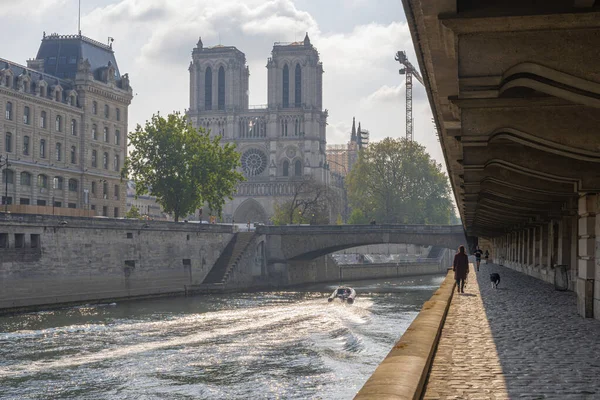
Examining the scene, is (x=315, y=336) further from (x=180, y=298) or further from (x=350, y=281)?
A: (x=350, y=281)

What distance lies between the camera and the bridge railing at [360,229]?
7650cm

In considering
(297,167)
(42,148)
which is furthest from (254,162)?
(42,148)

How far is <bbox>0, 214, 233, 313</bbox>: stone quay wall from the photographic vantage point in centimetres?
4816

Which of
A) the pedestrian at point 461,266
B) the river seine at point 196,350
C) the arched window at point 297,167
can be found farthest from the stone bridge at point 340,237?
the arched window at point 297,167

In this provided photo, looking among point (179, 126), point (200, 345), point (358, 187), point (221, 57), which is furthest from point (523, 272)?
point (221, 57)

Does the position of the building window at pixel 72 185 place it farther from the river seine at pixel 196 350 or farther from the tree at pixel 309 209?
the tree at pixel 309 209

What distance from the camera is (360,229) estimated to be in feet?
253

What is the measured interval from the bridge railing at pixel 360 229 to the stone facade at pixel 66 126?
52.1ft

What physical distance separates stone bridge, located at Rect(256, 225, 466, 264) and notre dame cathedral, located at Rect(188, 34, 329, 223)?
58343 millimetres

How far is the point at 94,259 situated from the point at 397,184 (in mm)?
64309

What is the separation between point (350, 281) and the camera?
88562 mm

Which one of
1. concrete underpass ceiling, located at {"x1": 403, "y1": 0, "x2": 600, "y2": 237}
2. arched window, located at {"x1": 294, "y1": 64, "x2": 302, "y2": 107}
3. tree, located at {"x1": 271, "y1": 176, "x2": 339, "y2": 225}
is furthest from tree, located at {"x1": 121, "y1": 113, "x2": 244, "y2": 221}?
arched window, located at {"x1": 294, "y1": 64, "x2": 302, "y2": 107}

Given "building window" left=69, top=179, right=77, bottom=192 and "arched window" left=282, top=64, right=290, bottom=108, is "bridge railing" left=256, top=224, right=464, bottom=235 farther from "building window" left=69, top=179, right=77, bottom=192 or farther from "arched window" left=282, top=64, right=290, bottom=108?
"arched window" left=282, top=64, right=290, bottom=108

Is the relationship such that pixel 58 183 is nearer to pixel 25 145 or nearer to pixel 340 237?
Result: pixel 25 145
